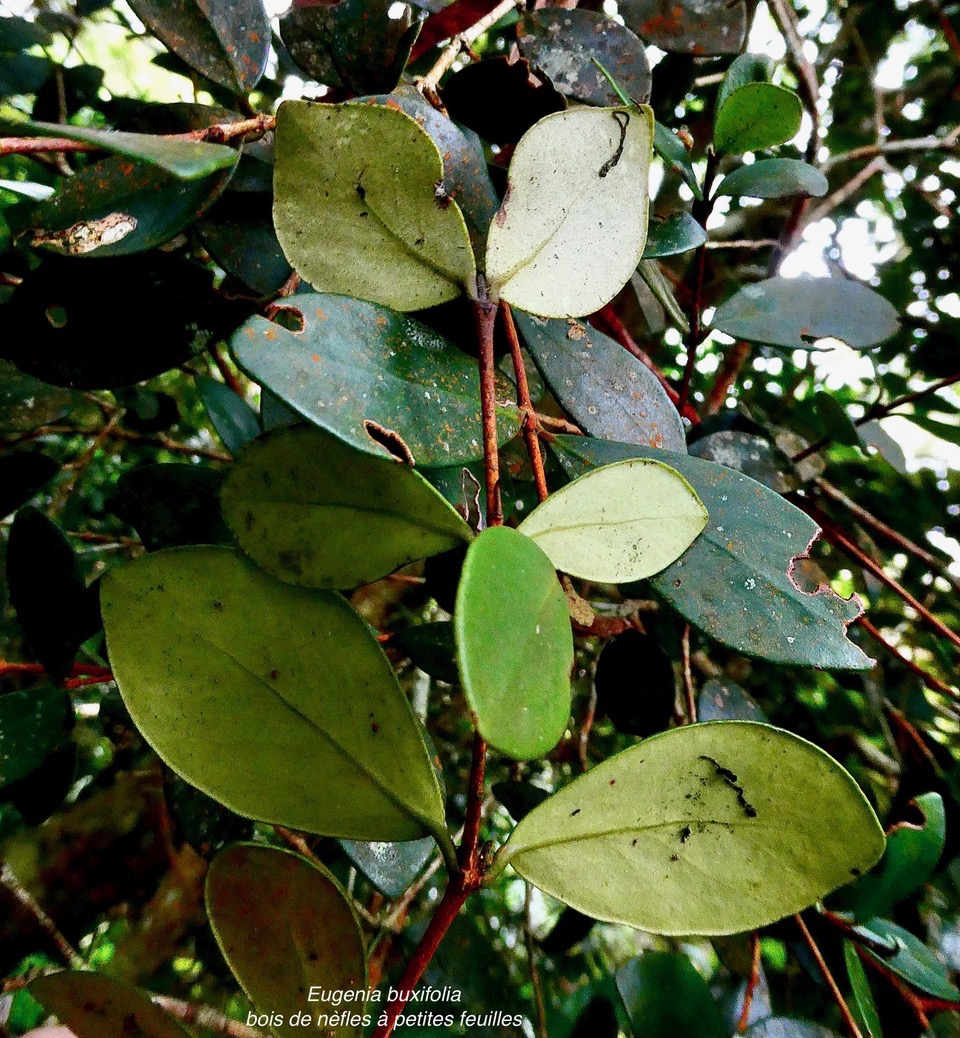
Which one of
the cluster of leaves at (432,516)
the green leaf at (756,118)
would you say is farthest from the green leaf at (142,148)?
the green leaf at (756,118)

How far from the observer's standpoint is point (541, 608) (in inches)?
9.2

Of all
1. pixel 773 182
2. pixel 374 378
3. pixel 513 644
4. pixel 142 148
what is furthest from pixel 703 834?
pixel 773 182

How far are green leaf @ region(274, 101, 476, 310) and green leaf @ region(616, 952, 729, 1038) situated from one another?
0.46 meters

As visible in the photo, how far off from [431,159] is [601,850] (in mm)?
301

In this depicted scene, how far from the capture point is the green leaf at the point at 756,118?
1.34 feet

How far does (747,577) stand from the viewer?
0.33m

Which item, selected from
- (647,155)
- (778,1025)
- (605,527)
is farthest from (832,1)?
(778,1025)

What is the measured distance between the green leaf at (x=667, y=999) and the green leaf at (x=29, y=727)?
0.45 meters

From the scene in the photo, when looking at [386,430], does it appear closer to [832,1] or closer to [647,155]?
[647,155]

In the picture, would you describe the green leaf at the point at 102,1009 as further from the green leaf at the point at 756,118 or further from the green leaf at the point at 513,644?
the green leaf at the point at 756,118

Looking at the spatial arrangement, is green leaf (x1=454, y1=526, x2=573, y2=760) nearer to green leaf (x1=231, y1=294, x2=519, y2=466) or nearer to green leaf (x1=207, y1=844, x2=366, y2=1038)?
green leaf (x1=231, y1=294, x2=519, y2=466)

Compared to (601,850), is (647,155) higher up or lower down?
higher up

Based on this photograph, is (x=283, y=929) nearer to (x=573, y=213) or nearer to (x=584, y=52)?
(x=573, y=213)

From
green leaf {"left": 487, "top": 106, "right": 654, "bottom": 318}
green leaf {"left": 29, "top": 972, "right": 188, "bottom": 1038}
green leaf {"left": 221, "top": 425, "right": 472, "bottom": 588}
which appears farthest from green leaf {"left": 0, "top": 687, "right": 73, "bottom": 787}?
green leaf {"left": 487, "top": 106, "right": 654, "bottom": 318}
